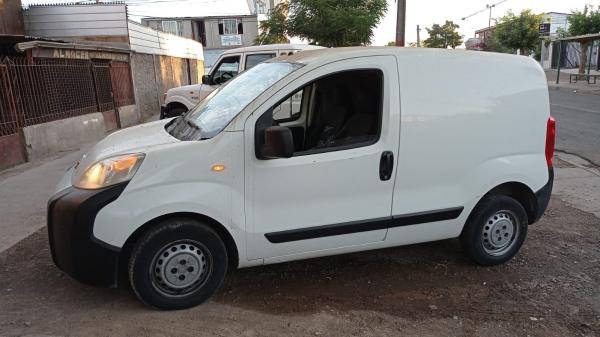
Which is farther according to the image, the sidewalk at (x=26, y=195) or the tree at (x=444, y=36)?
the tree at (x=444, y=36)

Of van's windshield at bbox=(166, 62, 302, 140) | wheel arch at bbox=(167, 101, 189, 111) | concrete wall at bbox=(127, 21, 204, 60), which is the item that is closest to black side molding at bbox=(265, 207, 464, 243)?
van's windshield at bbox=(166, 62, 302, 140)

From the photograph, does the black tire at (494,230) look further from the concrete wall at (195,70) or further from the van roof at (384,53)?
the concrete wall at (195,70)

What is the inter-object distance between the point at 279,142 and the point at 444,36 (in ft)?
233

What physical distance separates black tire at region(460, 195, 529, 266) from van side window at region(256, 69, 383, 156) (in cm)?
118

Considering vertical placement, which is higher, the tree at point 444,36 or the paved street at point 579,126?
the tree at point 444,36

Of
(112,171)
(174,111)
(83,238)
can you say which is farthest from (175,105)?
(83,238)

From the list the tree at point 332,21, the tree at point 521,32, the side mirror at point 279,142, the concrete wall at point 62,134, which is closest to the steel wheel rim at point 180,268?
the side mirror at point 279,142

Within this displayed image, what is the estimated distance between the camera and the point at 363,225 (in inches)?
145

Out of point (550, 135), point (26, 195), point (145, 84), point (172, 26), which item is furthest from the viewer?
point (172, 26)

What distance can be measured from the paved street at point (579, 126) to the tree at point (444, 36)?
167 ft

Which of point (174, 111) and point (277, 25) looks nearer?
point (174, 111)

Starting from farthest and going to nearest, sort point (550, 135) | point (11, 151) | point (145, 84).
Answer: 1. point (145, 84)
2. point (11, 151)
3. point (550, 135)

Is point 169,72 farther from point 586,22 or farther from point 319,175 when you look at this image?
point 586,22

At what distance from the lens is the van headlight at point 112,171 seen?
3.21 metres
